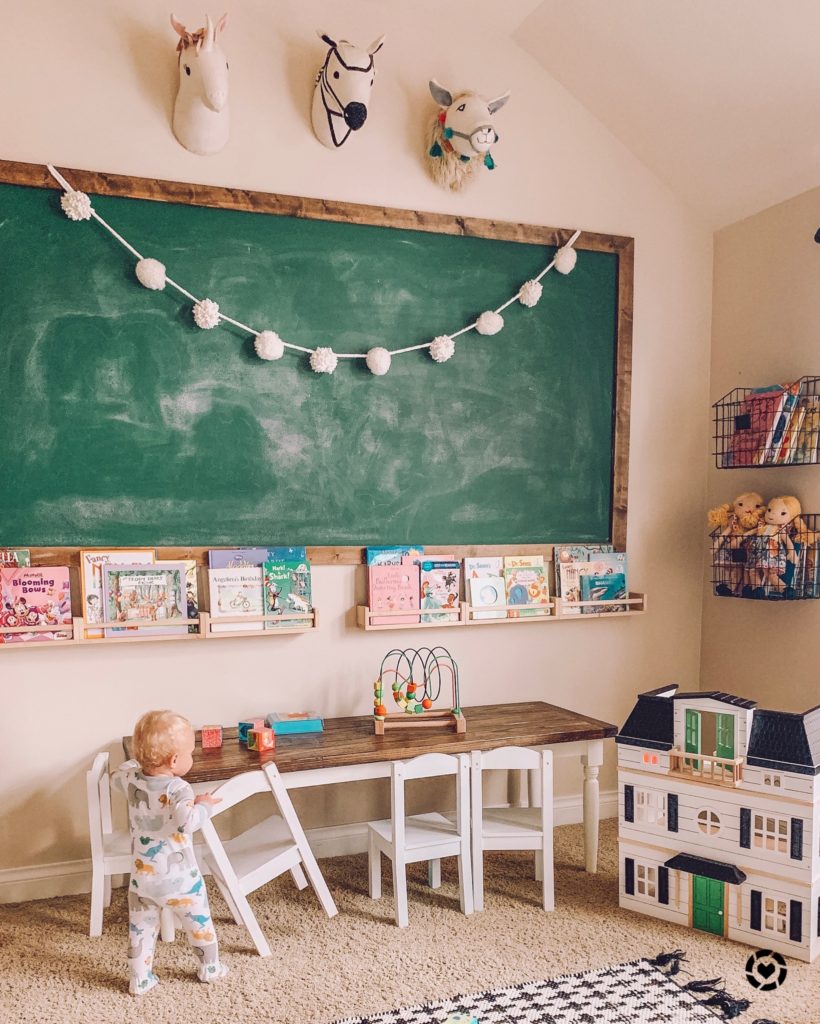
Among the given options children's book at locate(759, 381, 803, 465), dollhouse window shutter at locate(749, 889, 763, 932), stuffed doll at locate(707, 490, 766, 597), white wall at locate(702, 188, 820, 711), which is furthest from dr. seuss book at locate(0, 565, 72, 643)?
white wall at locate(702, 188, 820, 711)

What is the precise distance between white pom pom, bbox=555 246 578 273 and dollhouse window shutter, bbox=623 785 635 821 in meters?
1.91

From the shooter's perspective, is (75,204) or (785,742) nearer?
(785,742)

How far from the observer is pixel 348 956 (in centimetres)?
240

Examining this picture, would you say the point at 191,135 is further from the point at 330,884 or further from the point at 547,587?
the point at 330,884

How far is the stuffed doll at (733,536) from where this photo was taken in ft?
10.5

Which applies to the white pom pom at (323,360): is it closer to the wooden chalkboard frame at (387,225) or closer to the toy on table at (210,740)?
the wooden chalkboard frame at (387,225)

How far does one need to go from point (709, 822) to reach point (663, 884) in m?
0.25

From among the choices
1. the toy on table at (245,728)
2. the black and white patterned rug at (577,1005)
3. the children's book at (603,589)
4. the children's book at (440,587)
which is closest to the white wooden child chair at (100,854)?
the toy on table at (245,728)

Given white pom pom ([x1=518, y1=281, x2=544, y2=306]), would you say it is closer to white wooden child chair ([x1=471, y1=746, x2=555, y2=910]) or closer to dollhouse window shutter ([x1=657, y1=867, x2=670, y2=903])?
white wooden child chair ([x1=471, y1=746, x2=555, y2=910])

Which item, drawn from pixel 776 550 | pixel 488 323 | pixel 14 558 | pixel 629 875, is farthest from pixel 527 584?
pixel 14 558

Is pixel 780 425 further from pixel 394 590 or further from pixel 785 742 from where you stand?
pixel 394 590

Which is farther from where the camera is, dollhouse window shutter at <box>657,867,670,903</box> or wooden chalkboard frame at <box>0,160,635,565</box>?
wooden chalkboard frame at <box>0,160,635,565</box>

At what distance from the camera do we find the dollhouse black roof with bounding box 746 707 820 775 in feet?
7.77

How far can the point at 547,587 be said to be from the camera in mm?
3416
